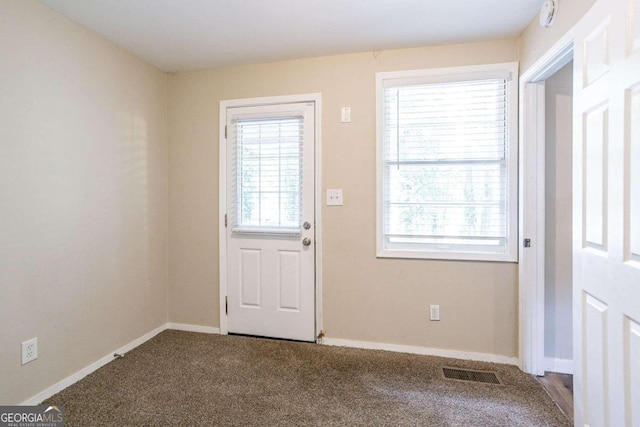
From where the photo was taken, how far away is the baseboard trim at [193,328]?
113 inches

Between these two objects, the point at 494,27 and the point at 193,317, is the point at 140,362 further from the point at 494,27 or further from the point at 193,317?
the point at 494,27

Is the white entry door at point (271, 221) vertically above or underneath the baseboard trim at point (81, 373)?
above

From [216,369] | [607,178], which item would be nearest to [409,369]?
[216,369]

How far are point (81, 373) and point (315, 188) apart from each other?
2.10 meters

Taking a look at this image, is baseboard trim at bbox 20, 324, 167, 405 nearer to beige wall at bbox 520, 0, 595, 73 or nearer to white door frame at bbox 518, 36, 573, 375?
white door frame at bbox 518, 36, 573, 375

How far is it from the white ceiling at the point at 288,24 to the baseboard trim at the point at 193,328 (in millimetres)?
2361

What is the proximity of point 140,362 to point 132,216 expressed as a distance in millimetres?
1131

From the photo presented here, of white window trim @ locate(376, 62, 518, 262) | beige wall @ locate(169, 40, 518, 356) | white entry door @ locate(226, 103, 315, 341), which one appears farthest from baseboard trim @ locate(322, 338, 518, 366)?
white window trim @ locate(376, 62, 518, 262)

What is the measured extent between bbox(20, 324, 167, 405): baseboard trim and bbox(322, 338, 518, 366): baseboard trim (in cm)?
154

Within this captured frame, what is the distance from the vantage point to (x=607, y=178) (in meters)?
1.24

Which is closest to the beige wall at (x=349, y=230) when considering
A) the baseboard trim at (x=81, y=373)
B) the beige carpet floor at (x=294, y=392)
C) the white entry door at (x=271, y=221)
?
the white entry door at (x=271, y=221)

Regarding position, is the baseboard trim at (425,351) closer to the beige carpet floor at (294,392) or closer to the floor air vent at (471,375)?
the beige carpet floor at (294,392)

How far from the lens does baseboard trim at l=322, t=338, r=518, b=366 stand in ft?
7.69

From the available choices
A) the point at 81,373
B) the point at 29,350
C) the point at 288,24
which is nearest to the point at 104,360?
the point at 81,373
